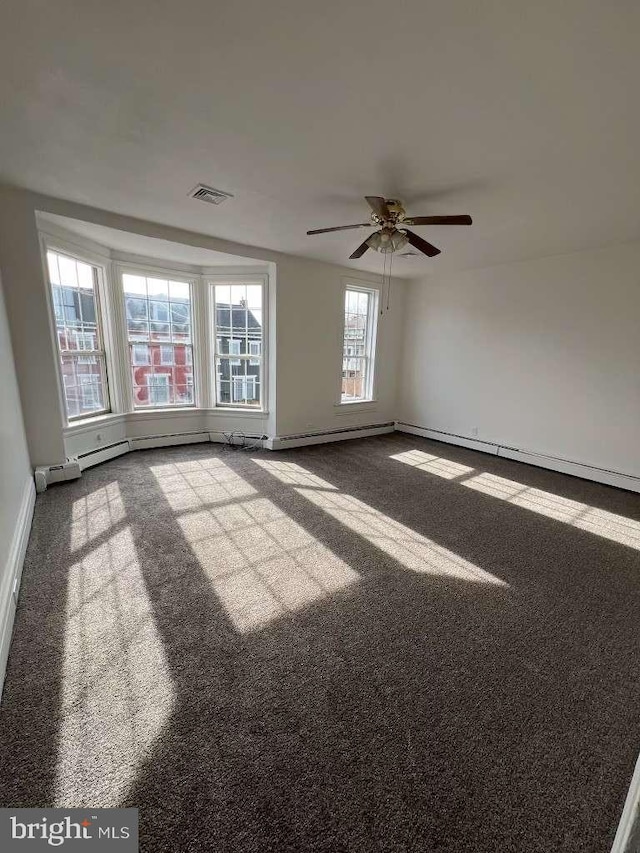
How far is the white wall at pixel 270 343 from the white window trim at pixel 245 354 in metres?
0.14

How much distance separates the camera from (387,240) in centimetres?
292

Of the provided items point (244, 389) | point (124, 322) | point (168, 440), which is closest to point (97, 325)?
point (124, 322)

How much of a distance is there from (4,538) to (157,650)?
1.09 m

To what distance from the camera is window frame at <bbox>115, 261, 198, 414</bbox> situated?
4.42 meters

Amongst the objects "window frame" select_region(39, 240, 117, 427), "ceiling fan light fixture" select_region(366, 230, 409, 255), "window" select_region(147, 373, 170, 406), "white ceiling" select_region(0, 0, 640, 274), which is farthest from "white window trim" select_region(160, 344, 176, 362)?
"ceiling fan light fixture" select_region(366, 230, 409, 255)

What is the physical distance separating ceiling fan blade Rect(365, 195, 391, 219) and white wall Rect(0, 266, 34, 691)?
286 centimetres

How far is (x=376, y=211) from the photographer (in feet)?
8.34

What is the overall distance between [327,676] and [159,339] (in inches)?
177

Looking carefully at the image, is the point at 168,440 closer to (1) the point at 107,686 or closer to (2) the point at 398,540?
(2) the point at 398,540

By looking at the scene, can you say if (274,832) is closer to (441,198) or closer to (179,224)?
(441,198)

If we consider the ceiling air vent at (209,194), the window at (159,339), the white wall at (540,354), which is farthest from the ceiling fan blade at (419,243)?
the window at (159,339)

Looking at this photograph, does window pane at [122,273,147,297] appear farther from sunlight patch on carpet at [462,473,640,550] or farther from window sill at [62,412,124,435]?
sunlight patch on carpet at [462,473,640,550]

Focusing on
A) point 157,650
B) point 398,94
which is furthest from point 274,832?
point 398,94

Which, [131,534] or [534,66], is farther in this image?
[131,534]
